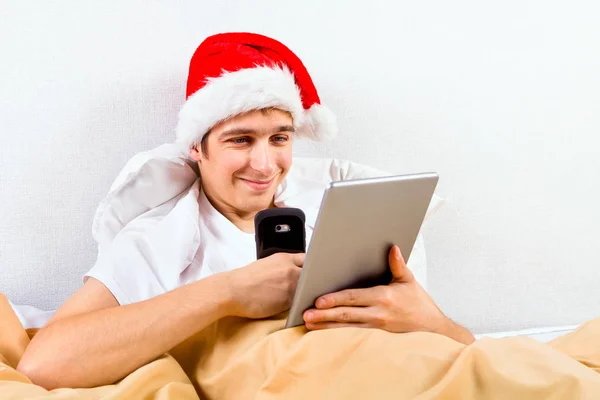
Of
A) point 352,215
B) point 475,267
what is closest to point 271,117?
point 352,215

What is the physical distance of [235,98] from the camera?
4.41 feet

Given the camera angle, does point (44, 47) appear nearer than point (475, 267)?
Yes

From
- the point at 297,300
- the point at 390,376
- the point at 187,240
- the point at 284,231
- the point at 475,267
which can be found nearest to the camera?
the point at 390,376

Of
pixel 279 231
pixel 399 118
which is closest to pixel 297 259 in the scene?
pixel 279 231

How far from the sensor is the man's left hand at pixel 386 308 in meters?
1.03

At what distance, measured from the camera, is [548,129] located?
1.82 metres

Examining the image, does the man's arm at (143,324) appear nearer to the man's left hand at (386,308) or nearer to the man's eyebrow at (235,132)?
the man's left hand at (386,308)

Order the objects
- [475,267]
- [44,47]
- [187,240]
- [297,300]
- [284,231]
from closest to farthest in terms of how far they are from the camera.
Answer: [297,300] → [284,231] → [187,240] → [44,47] → [475,267]

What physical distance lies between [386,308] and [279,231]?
233 mm

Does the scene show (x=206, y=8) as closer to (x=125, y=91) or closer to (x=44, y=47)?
(x=125, y=91)

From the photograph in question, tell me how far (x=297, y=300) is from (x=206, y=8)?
0.84 m

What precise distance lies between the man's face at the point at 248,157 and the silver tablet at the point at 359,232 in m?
0.39

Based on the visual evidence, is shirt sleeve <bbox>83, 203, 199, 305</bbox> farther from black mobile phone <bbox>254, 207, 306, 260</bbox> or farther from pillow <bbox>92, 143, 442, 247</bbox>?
black mobile phone <bbox>254, 207, 306, 260</bbox>

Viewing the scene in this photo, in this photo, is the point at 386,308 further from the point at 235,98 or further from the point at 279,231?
the point at 235,98
